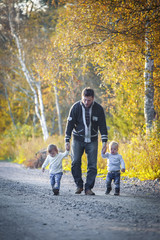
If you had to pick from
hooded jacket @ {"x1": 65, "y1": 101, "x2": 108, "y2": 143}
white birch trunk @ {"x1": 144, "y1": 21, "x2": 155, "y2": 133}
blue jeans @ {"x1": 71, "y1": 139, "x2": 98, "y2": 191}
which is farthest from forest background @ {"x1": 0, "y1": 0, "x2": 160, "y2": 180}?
hooded jacket @ {"x1": 65, "y1": 101, "x2": 108, "y2": 143}

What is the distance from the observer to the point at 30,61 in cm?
2472

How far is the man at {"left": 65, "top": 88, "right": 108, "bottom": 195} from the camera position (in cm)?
689

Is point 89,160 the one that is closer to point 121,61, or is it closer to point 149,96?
point 149,96

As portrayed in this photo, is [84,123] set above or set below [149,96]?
below

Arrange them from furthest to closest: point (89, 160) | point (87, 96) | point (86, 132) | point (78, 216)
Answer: point (89, 160)
point (86, 132)
point (87, 96)
point (78, 216)

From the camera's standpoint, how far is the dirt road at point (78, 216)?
12.3 feet

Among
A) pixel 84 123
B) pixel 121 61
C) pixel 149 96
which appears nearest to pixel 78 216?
pixel 84 123

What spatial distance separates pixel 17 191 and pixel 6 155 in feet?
54.2

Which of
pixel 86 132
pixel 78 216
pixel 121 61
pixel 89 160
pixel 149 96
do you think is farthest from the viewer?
pixel 121 61

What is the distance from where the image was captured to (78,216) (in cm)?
469

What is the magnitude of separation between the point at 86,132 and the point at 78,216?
2.47m

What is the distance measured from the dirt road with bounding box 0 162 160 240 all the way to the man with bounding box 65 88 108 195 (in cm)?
51

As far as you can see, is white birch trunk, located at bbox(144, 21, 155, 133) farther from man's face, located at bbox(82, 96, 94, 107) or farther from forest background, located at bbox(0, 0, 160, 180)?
man's face, located at bbox(82, 96, 94, 107)

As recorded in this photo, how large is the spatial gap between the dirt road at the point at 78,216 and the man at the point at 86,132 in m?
0.51
